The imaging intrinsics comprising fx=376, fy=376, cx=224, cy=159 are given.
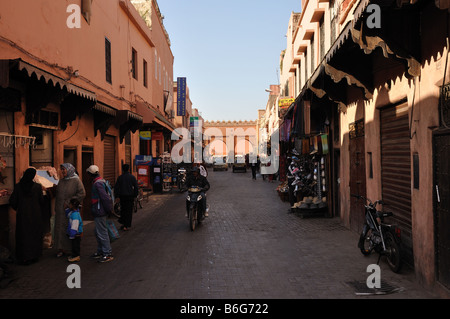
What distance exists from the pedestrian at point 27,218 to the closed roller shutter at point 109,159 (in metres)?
5.99

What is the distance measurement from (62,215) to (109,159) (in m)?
6.51

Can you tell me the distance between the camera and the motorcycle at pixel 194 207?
9.87 meters

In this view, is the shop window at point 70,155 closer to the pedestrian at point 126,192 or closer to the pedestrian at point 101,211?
the pedestrian at point 126,192

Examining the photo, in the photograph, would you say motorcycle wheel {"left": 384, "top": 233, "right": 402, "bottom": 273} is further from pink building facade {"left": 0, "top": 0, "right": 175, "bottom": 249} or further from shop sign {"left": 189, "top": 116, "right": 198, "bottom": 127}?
shop sign {"left": 189, "top": 116, "right": 198, "bottom": 127}

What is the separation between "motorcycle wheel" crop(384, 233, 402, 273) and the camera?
5910 mm

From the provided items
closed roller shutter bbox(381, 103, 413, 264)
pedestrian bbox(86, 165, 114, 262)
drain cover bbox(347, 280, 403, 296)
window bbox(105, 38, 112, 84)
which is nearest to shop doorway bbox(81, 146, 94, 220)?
window bbox(105, 38, 112, 84)

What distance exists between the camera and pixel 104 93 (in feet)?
41.6

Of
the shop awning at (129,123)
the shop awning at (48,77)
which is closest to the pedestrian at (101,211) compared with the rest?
the shop awning at (48,77)

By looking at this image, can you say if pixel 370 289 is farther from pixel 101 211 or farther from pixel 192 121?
pixel 192 121

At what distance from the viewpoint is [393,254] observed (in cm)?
607

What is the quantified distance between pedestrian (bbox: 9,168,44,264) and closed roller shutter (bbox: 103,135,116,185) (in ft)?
19.7

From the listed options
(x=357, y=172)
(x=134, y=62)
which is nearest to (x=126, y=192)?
(x=357, y=172)
